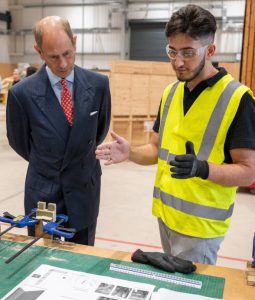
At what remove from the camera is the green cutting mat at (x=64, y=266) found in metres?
1.33

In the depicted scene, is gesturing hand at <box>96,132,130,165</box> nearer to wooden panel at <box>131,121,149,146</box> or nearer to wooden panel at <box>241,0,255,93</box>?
wooden panel at <box>241,0,255,93</box>

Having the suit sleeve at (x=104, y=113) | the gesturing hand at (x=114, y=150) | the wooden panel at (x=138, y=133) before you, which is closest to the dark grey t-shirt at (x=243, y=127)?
the gesturing hand at (x=114, y=150)

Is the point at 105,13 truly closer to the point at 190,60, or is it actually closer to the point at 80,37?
the point at 80,37

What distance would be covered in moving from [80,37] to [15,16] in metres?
3.93

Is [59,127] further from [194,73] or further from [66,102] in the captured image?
[194,73]

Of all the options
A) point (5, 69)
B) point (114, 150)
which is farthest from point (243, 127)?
point (5, 69)

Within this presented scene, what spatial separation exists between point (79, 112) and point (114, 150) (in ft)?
1.72

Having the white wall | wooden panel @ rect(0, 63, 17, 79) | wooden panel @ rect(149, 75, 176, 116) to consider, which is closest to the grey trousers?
wooden panel @ rect(149, 75, 176, 116)

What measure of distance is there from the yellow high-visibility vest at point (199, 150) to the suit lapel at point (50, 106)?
0.57m

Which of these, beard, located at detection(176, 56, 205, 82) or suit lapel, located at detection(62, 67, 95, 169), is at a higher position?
beard, located at detection(176, 56, 205, 82)

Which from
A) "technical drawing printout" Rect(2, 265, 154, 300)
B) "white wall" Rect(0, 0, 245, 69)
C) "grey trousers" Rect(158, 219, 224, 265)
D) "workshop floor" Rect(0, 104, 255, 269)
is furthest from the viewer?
"white wall" Rect(0, 0, 245, 69)

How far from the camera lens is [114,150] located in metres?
1.66

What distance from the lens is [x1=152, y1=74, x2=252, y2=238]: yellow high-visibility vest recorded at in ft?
5.19

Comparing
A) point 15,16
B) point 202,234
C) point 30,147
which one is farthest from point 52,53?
point 15,16
